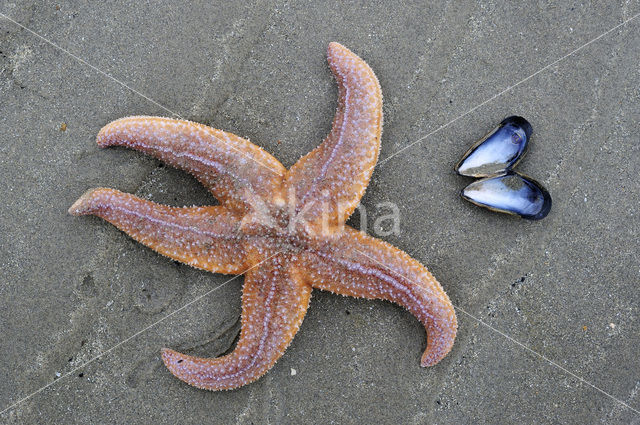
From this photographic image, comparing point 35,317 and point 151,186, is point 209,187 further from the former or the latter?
point 35,317

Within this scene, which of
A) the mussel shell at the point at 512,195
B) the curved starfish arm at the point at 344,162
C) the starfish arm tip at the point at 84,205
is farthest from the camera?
the mussel shell at the point at 512,195

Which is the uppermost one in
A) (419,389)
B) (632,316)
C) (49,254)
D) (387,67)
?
(387,67)

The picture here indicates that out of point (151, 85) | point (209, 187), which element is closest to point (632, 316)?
point (209, 187)

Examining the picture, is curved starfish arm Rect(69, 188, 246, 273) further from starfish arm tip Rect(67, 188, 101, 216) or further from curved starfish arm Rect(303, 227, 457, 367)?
curved starfish arm Rect(303, 227, 457, 367)

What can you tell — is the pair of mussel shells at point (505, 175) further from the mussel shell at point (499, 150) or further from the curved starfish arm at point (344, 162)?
the curved starfish arm at point (344, 162)

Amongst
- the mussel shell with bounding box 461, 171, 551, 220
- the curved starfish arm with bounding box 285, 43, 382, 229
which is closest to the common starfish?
the curved starfish arm with bounding box 285, 43, 382, 229

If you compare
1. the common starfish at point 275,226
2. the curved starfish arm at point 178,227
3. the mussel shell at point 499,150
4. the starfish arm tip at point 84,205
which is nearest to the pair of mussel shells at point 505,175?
the mussel shell at point 499,150
